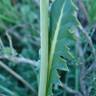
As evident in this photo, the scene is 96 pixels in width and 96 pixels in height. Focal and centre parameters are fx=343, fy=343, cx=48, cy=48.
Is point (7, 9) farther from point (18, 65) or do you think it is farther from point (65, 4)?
point (65, 4)

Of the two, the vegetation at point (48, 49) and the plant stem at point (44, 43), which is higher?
the vegetation at point (48, 49)

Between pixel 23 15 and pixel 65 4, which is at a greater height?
pixel 23 15

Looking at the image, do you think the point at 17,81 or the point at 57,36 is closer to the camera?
the point at 57,36

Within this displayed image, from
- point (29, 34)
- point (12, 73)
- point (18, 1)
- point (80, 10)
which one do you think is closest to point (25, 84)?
point (12, 73)

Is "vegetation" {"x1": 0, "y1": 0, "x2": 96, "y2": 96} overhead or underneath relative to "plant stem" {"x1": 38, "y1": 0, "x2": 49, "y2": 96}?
overhead
